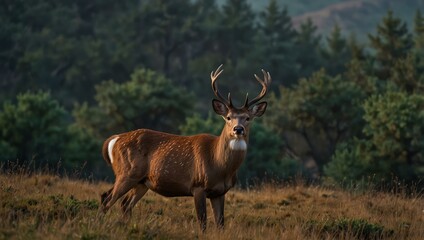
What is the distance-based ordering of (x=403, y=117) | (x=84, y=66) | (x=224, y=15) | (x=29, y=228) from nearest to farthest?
(x=29, y=228), (x=403, y=117), (x=84, y=66), (x=224, y=15)

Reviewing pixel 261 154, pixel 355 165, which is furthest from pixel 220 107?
pixel 261 154

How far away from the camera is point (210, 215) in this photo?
10.9 m

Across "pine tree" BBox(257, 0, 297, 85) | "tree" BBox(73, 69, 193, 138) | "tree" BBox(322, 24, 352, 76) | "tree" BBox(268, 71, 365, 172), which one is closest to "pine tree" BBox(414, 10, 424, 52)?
"tree" BBox(268, 71, 365, 172)

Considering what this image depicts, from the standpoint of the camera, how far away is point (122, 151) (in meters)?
10.1

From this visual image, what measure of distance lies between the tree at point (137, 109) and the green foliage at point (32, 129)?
5.17 m

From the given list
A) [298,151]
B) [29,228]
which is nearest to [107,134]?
[298,151]

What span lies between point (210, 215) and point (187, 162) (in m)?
1.52

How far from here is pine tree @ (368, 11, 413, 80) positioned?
4478cm

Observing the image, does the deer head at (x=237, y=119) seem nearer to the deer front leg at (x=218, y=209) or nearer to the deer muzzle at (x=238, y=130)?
the deer muzzle at (x=238, y=130)

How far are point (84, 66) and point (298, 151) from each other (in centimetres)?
1827

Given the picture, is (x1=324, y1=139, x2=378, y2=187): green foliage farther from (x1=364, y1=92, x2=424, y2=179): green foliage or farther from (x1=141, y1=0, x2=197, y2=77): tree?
(x1=141, y1=0, x2=197, y2=77): tree

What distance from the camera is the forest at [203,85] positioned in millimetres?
30219

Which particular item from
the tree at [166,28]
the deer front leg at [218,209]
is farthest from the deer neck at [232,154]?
the tree at [166,28]

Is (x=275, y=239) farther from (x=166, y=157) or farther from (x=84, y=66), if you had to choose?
(x=84, y=66)
